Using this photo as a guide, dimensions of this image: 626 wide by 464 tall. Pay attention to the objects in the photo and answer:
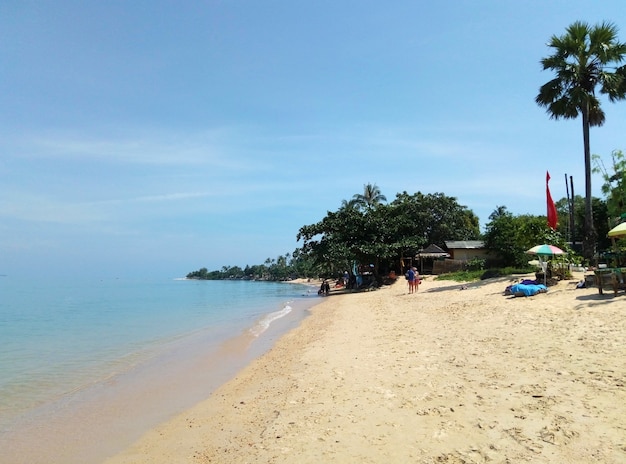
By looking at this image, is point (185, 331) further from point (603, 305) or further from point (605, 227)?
point (605, 227)

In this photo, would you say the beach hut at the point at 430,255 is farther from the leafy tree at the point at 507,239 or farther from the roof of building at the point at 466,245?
the leafy tree at the point at 507,239

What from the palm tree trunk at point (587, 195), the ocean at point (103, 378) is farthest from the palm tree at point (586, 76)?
the ocean at point (103, 378)

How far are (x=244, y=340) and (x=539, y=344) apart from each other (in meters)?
10.1

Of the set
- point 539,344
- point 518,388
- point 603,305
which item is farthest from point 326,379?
point 603,305

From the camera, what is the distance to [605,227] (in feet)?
138

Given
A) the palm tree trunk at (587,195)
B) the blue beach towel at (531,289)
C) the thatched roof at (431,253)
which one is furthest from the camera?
the thatched roof at (431,253)

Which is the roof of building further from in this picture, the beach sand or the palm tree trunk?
the beach sand

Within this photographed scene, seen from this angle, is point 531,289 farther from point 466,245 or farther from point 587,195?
point 466,245

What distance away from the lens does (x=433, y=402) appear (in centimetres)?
553

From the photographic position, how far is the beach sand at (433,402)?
14.1 feet

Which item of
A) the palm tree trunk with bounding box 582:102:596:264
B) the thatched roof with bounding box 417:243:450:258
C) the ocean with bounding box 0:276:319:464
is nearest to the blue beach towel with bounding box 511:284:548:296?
the palm tree trunk with bounding box 582:102:596:264

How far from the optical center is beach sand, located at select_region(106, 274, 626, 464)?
14.1 feet

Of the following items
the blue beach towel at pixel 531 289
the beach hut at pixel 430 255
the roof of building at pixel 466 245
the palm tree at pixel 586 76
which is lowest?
the blue beach towel at pixel 531 289

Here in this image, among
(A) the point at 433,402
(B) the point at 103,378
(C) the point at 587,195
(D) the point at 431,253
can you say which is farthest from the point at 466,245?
(A) the point at 433,402
